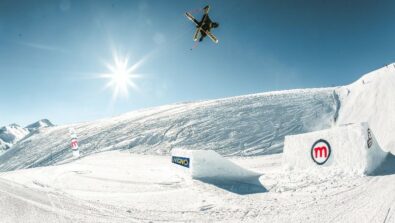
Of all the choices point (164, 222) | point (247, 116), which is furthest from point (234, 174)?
point (247, 116)

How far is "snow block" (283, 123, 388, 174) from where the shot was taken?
411 inches

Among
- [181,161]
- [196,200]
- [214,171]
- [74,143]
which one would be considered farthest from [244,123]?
[196,200]

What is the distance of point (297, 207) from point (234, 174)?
4.99 metres

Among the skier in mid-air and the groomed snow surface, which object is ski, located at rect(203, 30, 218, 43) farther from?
the groomed snow surface

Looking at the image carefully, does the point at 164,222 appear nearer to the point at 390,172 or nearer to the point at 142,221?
the point at 142,221

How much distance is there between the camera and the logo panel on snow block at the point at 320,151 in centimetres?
1138

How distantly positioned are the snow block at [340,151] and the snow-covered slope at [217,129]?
1191 centimetres

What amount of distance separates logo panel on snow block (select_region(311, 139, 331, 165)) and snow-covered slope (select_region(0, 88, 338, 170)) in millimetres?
12368

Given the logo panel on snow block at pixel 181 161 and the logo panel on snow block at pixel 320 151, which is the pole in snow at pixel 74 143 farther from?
the logo panel on snow block at pixel 320 151

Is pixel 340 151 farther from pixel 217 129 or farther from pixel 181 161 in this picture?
pixel 217 129

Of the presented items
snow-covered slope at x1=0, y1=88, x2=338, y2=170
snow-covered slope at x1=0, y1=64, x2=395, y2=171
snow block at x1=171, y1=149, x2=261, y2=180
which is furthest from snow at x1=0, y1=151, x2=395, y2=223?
snow-covered slope at x1=0, y1=88, x2=338, y2=170

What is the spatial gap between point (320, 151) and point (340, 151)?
0.76 m

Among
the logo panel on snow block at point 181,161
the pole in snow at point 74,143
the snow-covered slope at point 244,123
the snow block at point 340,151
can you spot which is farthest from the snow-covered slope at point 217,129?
the snow block at point 340,151

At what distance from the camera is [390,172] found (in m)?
10.1
